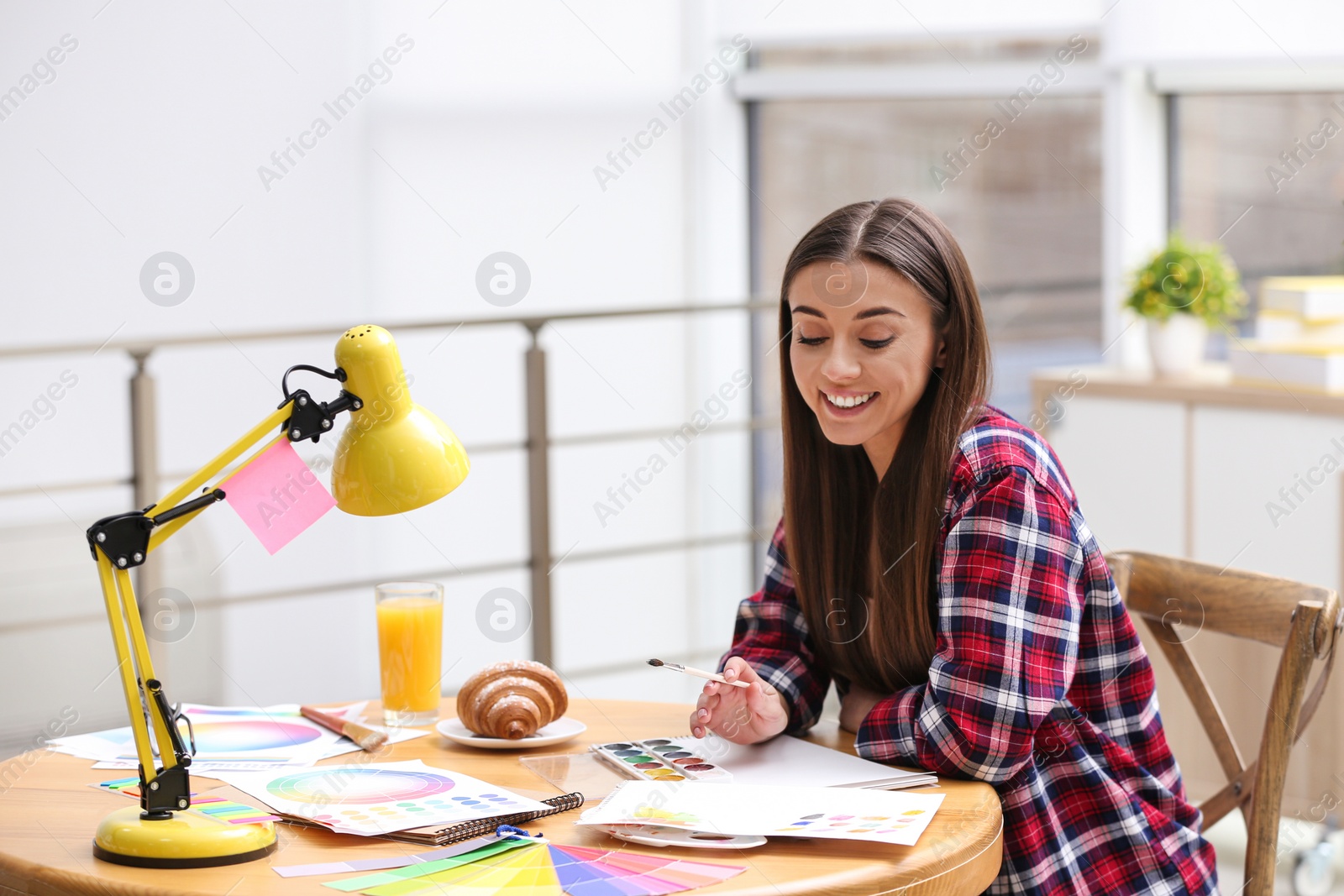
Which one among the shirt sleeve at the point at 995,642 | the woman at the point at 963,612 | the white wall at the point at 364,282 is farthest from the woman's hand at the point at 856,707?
the white wall at the point at 364,282

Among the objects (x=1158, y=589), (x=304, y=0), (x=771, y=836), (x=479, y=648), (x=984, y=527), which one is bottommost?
(x=479, y=648)

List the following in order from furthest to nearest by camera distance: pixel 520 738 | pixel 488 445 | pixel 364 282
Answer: pixel 364 282
pixel 488 445
pixel 520 738

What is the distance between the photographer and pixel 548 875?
39.6 inches

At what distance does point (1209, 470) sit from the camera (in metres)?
2.77

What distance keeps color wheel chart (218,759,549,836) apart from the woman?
0.83 ft

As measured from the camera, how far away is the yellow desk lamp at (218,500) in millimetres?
1042

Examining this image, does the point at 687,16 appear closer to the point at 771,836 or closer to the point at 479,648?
the point at 479,648

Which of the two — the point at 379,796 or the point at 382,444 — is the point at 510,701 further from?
the point at 382,444

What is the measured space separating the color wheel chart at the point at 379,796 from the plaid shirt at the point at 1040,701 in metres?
0.34

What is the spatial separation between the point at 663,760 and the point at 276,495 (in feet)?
1.40

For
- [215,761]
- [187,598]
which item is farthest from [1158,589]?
[187,598]

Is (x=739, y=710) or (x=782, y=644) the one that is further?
(x=782, y=644)

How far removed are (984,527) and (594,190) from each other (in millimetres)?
2985

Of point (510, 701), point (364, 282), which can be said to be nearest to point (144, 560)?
point (510, 701)
